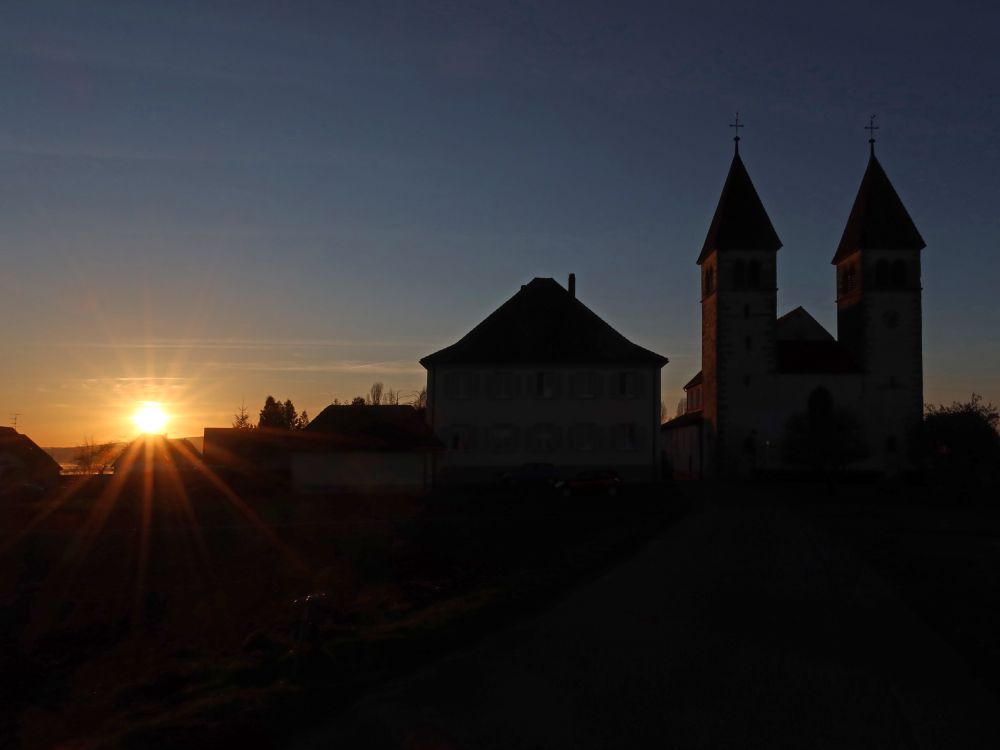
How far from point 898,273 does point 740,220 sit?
10085 millimetres

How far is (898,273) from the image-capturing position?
210 feet

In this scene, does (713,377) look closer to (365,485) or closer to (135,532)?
(365,485)

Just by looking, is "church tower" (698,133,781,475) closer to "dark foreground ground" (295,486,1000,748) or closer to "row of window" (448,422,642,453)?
"row of window" (448,422,642,453)

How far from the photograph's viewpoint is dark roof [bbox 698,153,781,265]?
204 ft

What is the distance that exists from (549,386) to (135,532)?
1088 inches

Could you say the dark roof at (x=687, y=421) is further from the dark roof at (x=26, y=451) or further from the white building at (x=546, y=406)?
the dark roof at (x=26, y=451)

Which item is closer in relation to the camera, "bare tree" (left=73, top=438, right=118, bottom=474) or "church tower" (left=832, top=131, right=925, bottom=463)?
"church tower" (left=832, top=131, right=925, bottom=463)

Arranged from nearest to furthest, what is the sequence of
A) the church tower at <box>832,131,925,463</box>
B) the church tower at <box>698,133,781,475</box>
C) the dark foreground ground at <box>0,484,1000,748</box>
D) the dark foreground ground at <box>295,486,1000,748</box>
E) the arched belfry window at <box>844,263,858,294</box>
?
the dark foreground ground at <box>295,486,1000,748</box>
the dark foreground ground at <box>0,484,1000,748</box>
the church tower at <box>698,133,781,475</box>
the church tower at <box>832,131,925,463</box>
the arched belfry window at <box>844,263,858,294</box>

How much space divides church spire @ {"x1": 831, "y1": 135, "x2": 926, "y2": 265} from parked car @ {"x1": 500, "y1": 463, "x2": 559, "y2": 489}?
84.1 feet

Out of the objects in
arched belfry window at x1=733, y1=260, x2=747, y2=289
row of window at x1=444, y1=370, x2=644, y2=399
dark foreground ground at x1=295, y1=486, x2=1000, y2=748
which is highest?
arched belfry window at x1=733, y1=260, x2=747, y2=289

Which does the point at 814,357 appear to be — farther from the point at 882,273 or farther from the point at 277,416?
the point at 277,416

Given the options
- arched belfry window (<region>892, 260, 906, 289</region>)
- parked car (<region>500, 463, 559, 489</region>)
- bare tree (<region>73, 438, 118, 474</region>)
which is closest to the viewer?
parked car (<region>500, 463, 559, 489</region>)

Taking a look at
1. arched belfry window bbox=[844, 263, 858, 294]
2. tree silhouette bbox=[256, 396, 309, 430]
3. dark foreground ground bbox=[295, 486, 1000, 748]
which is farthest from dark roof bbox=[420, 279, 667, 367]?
tree silhouette bbox=[256, 396, 309, 430]

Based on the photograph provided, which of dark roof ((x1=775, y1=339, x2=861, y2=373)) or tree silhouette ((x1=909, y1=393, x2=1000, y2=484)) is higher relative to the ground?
dark roof ((x1=775, y1=339, x2=861, y2=373))
